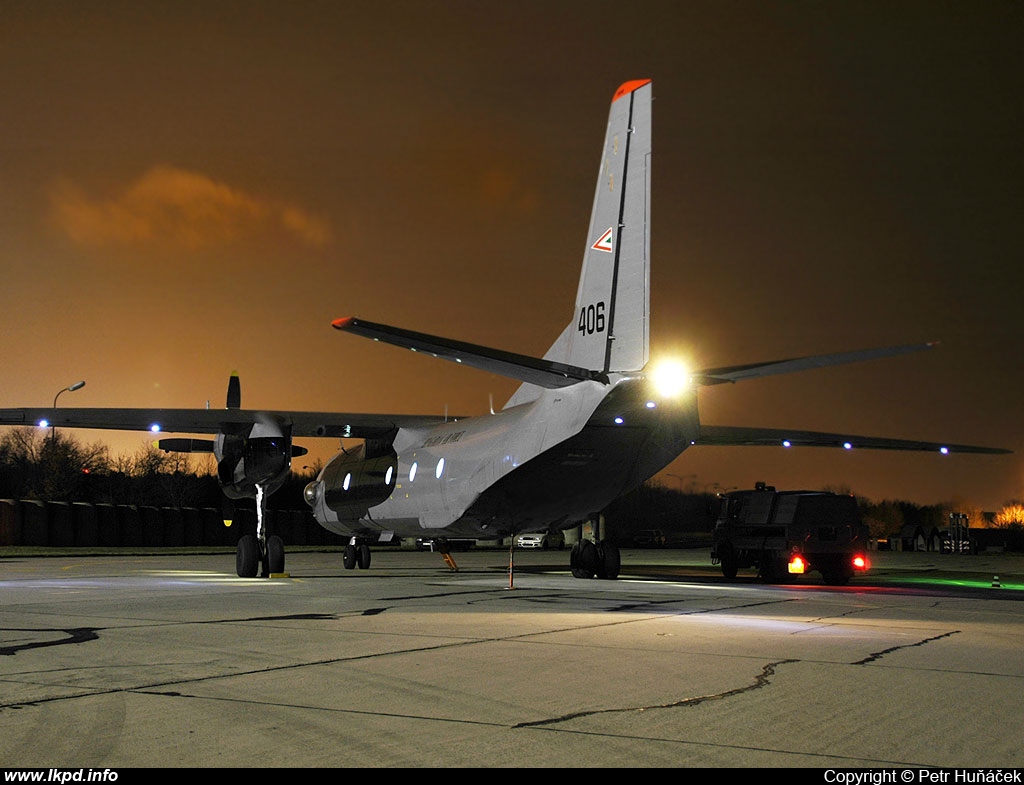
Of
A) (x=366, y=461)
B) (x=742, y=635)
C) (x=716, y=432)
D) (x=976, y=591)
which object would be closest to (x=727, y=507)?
(x=716, y=432)

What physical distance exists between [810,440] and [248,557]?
1350cm

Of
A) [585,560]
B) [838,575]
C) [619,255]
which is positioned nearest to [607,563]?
[585,560]

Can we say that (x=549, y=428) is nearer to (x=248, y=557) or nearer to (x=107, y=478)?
(x=248, y=557)

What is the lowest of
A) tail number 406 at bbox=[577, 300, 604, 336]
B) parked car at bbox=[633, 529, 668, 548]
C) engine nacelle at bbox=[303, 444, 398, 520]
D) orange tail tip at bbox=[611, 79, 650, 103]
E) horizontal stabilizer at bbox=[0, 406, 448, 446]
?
parked car at bbox=[633, 529, 668, 548]

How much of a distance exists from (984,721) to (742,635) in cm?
478

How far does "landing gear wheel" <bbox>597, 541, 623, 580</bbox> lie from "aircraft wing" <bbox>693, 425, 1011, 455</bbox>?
372cm

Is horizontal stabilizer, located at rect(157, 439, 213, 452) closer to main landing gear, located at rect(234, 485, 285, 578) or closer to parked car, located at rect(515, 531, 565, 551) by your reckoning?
main landing gear, located at rect(234, 485, 285, 578)

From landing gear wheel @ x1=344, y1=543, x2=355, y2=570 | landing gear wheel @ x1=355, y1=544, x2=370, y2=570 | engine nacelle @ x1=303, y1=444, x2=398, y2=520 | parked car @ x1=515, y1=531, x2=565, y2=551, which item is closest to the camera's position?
engine nacelle @ x1=303, y1=444, x2=398, y2=520

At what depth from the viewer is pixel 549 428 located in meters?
18.1

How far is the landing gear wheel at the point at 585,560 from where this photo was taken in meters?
22.6

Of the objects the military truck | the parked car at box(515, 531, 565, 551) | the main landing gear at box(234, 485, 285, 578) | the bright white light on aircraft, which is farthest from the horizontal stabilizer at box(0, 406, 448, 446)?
the parked car at box(515, 531, 565, 551)

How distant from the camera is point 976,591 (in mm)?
20797

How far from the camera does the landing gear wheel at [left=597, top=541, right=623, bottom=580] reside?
73.5 ft

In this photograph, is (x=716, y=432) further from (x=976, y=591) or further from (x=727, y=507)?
(x=976, y=591)
